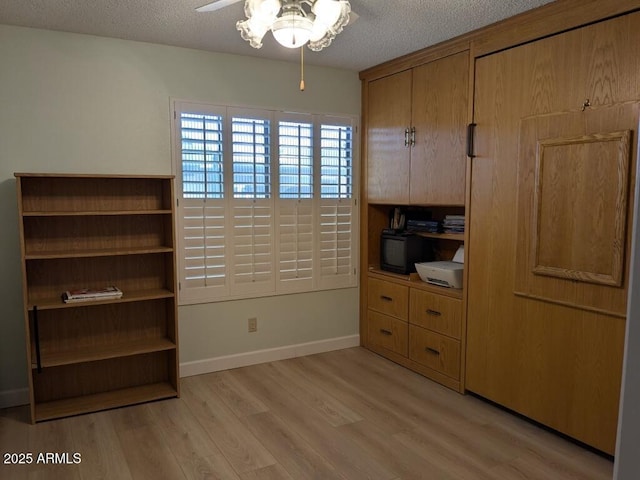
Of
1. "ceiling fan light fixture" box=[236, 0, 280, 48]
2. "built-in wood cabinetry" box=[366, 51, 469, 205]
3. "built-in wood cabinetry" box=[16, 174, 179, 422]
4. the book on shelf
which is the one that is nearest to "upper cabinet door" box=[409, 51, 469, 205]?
"built-in wood cabinetry" box=[366, 51, 469, 205]

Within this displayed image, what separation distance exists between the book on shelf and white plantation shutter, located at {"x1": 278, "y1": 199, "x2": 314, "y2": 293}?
4.35 feet

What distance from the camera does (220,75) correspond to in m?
3.62

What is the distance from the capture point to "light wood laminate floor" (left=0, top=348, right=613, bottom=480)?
243cm

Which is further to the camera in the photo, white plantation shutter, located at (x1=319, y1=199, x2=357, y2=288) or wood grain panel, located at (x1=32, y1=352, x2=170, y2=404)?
white plantation shutter, located at (x1=319, y1=199, x2=357, y2=288)

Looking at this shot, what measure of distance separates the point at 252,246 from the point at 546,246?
214 cm

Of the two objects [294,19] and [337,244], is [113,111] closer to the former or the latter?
[294,19]

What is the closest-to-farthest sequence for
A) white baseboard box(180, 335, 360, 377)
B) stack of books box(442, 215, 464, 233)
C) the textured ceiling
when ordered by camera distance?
the textured ceiling < stack of books box(442, 215, 464, 233) < white baseboard box(180, 335, 360, 377)

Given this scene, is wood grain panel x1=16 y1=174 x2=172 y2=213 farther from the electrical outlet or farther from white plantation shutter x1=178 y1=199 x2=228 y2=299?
the electrical outlet

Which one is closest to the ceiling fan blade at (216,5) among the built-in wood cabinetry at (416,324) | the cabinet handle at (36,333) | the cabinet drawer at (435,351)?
the cabinet handle at (36,333)

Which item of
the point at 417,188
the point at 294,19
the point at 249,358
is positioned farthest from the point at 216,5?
the point at 249,358

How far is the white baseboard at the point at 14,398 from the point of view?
122 inches

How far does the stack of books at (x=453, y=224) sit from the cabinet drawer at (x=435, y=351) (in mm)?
788

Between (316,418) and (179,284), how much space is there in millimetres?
1419

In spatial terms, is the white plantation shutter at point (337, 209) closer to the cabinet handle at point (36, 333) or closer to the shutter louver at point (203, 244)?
the shutter louver at point (203, 244)
